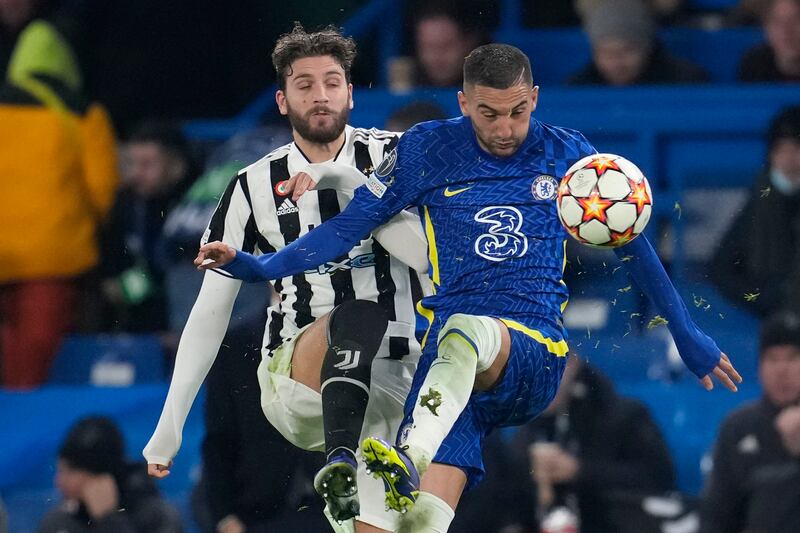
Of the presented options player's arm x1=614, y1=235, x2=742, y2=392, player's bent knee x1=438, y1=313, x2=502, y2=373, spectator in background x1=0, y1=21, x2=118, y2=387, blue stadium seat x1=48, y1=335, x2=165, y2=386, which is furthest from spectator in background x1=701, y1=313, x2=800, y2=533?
Answer: spectator in background x1=0, y1=21, x2=118, y2=387

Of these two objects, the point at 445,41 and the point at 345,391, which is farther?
the point at 445,41

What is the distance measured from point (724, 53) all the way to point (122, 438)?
3.97 meters

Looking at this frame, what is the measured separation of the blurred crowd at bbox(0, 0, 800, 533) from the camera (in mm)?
8547

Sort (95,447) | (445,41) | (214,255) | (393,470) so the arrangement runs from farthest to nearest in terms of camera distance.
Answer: (445,41) → (95,447) → (214,255) → (393,470)

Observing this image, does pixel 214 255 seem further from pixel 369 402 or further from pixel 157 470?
pixel 157 470

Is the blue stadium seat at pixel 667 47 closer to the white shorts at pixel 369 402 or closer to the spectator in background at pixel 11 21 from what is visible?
the spectator in background at pixel 11 21

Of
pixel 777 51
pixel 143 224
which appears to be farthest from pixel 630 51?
pixel 143 224

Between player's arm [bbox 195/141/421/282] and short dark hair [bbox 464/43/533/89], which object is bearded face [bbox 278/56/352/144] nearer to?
player's arm [bbox 195/141/421/282]

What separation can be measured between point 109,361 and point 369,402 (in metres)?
3.90

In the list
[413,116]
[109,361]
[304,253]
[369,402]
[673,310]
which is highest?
[413,116]

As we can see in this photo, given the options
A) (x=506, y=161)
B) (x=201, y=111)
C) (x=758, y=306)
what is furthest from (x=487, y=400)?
(x=201, y=111)

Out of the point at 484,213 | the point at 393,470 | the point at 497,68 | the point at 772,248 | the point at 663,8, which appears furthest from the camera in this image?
the point at 663,8

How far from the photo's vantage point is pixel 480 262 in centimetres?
660

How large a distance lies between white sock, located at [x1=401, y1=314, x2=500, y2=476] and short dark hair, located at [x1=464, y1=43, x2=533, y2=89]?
2.76 feet
